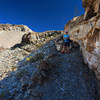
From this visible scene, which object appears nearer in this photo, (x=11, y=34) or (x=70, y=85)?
(x=70, y=85)

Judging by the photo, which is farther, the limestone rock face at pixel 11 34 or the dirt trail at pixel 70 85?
the limestone rock face at pixel 11 34

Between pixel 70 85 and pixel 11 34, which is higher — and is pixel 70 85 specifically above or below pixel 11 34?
below

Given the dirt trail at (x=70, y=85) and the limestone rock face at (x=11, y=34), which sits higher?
the limestone rock face at (x=11, y=34)

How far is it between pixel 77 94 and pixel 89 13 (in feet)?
14.0

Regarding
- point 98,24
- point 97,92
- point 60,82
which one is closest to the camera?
point 98,24

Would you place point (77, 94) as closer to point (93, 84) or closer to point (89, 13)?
point (93, 84)

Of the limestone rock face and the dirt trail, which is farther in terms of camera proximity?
the limestone rock face

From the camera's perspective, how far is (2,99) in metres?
2.77

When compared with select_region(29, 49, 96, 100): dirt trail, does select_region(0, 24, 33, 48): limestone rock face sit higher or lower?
higher

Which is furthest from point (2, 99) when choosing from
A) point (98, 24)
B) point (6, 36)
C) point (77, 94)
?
point (6, 36)

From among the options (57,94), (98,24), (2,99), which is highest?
(98,24)

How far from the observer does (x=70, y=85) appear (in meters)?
2.78

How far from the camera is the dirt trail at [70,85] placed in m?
2.41

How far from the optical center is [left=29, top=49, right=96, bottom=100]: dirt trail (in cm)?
241
